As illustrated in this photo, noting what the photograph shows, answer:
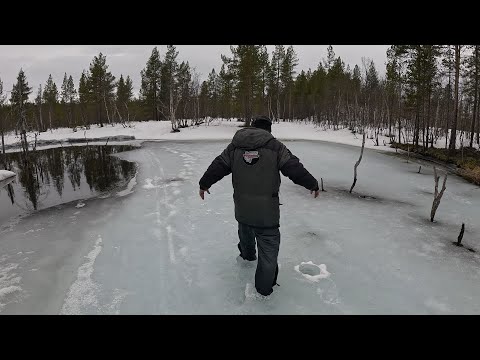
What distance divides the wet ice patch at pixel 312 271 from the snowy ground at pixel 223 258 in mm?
17

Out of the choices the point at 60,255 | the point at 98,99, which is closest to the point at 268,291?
the point at 60,255

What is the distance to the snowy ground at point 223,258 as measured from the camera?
427cm

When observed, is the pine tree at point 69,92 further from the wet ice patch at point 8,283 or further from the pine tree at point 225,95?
the wet ice patch at point 8,283

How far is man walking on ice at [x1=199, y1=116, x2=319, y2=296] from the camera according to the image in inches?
153

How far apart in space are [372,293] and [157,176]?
36.0 ft

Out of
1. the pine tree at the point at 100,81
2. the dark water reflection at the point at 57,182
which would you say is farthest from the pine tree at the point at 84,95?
the dark water reflection at the point at 57,182

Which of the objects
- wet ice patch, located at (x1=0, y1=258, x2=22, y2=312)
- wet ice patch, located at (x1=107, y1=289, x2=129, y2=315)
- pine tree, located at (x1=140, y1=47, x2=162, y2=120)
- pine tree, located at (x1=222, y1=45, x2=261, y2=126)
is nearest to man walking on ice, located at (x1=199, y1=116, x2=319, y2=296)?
wet ice patch, located at (x1=107, y1=289, x2=129, y2=315)

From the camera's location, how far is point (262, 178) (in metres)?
3.92

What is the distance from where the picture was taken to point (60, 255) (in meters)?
6.00

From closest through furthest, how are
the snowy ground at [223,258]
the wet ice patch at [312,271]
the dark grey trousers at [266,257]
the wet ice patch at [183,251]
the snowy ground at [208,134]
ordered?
the dark grey trousers at [266,257]
the snowy ground at [223,258]
the wet ice patch at [312,271]
the wet ice patch at [183,251]
the snowy ground at [208,134]

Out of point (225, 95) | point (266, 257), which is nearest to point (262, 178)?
point (266, 257)
